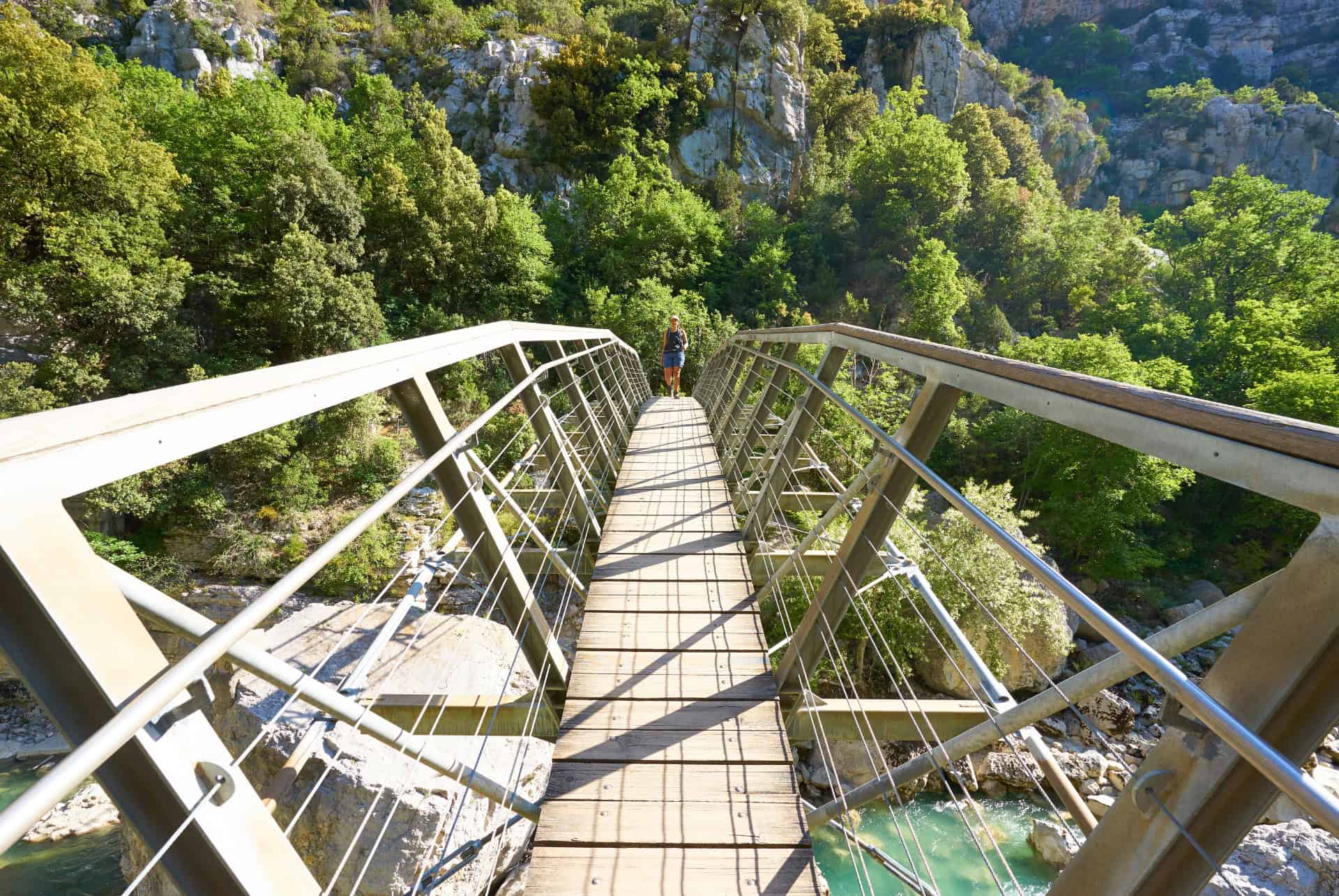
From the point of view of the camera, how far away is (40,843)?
→ 8883mm

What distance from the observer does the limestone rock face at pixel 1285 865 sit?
5309mm

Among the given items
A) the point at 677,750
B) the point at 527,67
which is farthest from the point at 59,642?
the point at 527,67

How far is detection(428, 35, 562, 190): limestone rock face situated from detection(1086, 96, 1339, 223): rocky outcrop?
38766mm

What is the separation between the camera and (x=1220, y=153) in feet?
120

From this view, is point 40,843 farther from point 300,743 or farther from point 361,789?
point 300,743

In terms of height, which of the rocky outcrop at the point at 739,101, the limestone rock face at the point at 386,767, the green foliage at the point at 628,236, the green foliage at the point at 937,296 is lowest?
the limestone rock face at the point at 386,767

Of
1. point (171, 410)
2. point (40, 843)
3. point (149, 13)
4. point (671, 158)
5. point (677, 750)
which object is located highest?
point (149, 13)

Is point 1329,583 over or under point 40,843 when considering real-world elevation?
over

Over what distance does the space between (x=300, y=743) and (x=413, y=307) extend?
65.4 ft

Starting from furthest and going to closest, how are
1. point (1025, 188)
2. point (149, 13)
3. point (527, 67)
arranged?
point (1025, 188) → point (527, 67) → point (149, 13)

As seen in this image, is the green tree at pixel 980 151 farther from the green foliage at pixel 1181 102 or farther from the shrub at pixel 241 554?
the shrub at pixel 241 554

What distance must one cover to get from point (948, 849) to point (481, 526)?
8.89 meters

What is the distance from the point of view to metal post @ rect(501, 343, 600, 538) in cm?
258

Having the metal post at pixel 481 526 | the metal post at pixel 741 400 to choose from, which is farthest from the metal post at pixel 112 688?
the metal post at pixel 741 400
